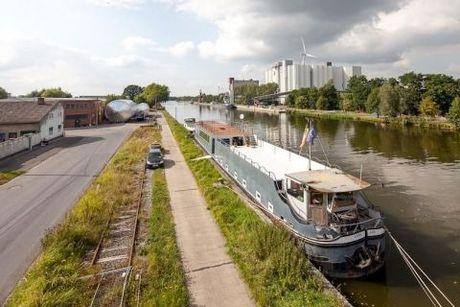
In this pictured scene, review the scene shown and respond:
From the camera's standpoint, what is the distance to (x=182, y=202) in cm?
2720

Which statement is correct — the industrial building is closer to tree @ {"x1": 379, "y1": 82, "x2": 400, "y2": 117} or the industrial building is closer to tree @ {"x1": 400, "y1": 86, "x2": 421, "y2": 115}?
tree @ {"x1": 379, "y1": 82, "x2": 400, "y2": 117}

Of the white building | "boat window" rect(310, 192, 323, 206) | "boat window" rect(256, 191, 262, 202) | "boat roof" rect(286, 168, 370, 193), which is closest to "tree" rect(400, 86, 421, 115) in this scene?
the white building

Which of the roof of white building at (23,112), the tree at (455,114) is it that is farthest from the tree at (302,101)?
the roof of white building at (23,112)

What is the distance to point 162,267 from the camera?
16.7m

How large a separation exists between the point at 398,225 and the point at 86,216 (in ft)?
65.0

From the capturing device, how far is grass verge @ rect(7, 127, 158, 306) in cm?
1430

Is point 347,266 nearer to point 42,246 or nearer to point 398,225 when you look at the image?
point 398,225

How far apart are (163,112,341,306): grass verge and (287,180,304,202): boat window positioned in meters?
2.34

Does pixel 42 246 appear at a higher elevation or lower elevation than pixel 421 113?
lower

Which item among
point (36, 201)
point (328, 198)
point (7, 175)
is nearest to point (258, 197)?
point (328, 198)

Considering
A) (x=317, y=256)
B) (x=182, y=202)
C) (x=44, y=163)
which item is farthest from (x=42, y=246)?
(x=44, y=163)

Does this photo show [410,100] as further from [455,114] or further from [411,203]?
[411,203]

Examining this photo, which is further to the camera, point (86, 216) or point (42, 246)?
point (86, 216)

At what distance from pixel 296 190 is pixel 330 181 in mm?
2171
